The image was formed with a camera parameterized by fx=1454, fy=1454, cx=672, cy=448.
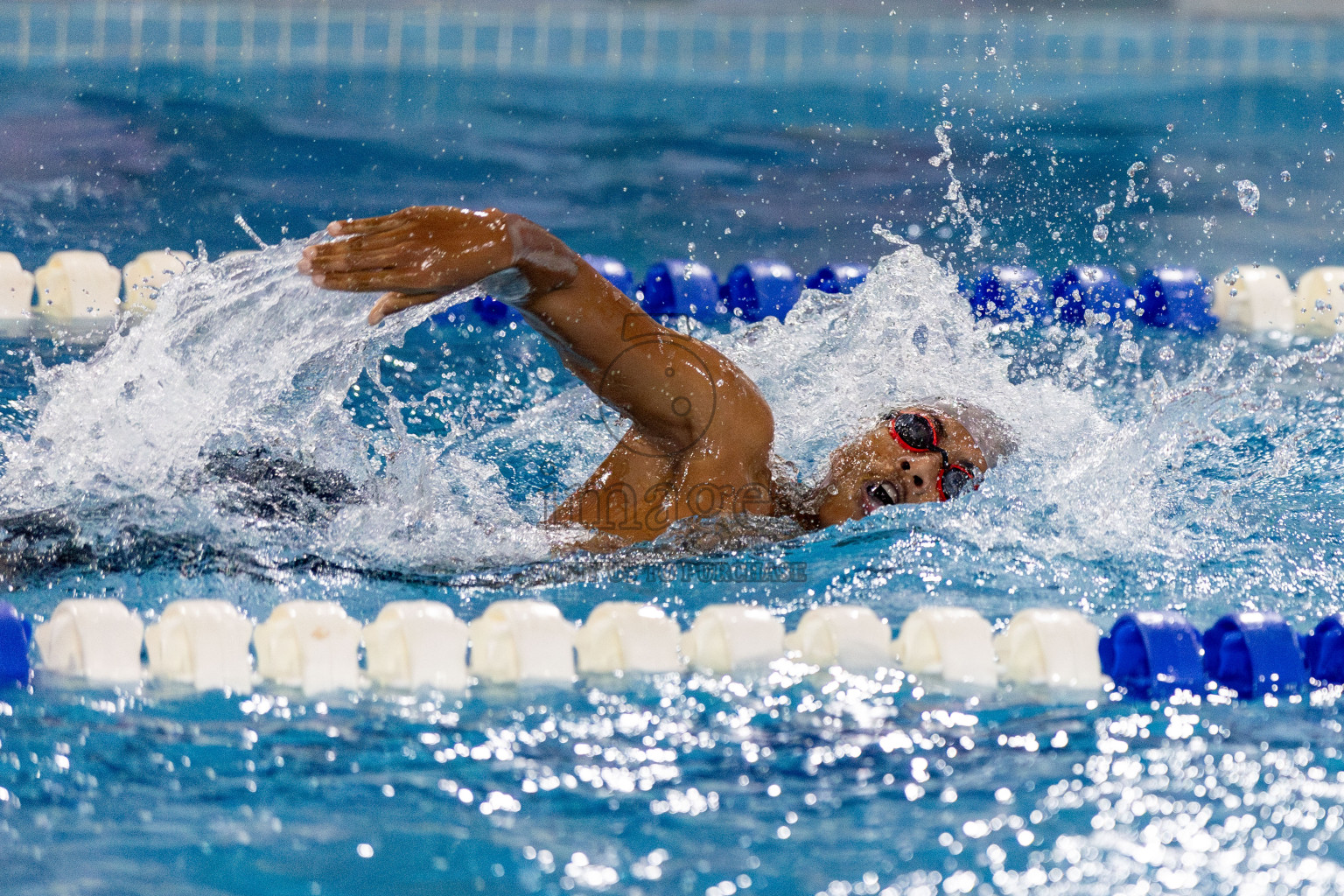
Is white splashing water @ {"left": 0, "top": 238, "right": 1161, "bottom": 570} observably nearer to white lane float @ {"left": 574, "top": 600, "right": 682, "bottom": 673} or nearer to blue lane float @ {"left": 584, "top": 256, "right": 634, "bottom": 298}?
white lane float @ {"left": 574, "top": 600, "right": 682, "bottom": 673}

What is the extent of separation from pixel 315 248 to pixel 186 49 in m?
5.77

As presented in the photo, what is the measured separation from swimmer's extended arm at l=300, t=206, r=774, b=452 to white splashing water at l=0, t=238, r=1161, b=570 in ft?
0.76

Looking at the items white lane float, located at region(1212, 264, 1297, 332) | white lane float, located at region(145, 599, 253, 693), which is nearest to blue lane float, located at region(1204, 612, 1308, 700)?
white lane float, located at region(145, 599, 253, 693)

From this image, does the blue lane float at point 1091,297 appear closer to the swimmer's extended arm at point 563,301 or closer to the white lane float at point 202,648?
the swimmer's extended arm at point 563,301

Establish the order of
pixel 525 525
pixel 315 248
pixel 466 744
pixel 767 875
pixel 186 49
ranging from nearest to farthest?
pixel 767 875 → pixel 466 744 → pixel 315 248 → pixel 525 525 → pixel 186 49

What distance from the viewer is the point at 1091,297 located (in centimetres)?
434

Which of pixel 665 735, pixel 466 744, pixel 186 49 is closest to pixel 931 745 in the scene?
pixel 665 735

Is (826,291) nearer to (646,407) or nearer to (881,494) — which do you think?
(881,494)

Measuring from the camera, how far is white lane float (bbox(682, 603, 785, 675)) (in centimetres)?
209

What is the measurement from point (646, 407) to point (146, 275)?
2.47 meters

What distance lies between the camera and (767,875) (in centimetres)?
159

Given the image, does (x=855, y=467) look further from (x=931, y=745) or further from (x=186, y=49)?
(x=186, y=49)

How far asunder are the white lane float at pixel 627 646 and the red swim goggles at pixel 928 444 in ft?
2.37

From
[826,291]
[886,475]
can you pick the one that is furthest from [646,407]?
[826,291]
